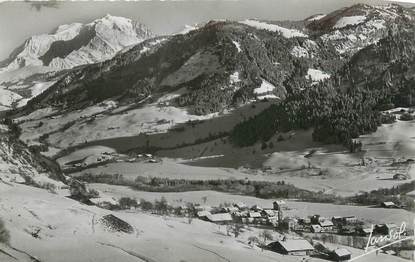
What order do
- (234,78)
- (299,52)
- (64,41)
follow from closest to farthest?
(64,41)
(234,78)
(299,52)

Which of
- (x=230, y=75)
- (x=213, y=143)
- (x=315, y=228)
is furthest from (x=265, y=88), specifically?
(x=315, y=228)

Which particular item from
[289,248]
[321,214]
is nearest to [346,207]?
[321,214]

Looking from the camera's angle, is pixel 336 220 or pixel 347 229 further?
pixel 336 220

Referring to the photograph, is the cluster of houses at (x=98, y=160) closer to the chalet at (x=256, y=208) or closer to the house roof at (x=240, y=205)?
the house roof at (x=240, y=205)

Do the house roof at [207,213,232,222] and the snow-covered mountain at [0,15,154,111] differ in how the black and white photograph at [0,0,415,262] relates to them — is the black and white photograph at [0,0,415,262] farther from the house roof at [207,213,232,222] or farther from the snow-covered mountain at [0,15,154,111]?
the snow-covered mountain at [0,15,154,111]

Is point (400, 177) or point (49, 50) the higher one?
point (49, 50)

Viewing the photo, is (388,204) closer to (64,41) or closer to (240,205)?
(240,205)

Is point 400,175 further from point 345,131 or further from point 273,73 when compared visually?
point 273,73

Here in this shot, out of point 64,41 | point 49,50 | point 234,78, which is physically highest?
point 49,50
